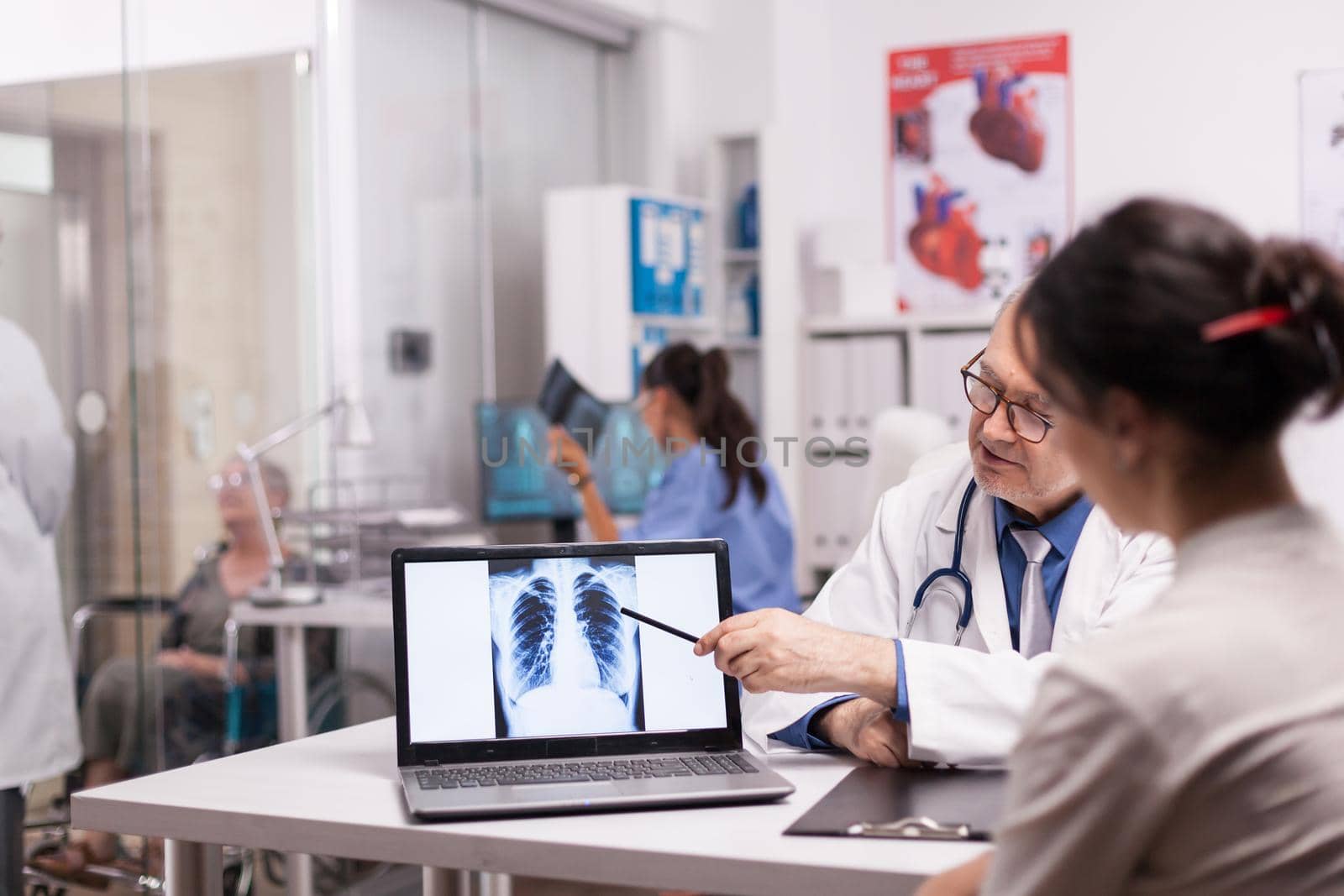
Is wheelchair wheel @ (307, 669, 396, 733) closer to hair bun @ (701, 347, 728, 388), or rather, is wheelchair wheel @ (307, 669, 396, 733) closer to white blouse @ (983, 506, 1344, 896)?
hair bun @ (701, 347, 728, 388)

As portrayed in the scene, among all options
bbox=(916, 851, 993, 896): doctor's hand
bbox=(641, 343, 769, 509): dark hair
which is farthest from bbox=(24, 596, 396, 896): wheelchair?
bbox=(916, 851, 993, 896): doctor's hand

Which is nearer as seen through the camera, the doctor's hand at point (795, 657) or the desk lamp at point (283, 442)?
the doctor's hand at point (795, 657)

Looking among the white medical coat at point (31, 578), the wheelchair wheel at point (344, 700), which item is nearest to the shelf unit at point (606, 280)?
the wheelchair wheel at point (344, 700)

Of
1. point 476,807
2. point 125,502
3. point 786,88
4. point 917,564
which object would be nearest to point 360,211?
point 125,502

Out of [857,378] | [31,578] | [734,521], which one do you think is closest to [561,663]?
[31,578]

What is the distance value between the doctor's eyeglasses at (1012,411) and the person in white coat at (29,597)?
2.04m

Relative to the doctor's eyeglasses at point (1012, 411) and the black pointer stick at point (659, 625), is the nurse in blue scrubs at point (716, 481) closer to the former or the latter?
the doctor's eyeglasses at point (1012, 411)

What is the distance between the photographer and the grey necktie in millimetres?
1665

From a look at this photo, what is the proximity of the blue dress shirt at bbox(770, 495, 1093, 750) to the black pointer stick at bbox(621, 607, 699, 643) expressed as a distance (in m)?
0.19

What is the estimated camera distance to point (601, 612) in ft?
5.07

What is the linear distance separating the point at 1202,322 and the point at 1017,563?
0.92m

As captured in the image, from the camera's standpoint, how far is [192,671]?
341 centimetres

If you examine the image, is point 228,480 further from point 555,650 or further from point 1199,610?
point 1199,610

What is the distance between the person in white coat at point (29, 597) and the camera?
2.88m
